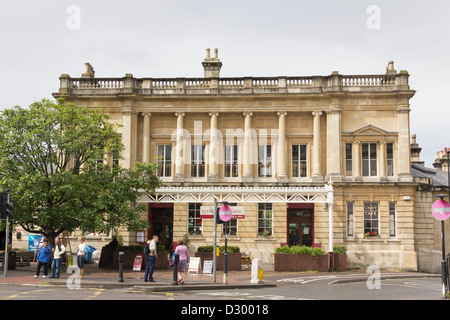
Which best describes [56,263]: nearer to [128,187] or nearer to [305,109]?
[128,187]

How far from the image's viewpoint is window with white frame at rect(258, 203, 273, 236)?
104 ft

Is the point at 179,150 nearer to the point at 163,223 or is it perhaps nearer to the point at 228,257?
the point at 163,223

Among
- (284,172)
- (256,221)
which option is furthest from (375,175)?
(256,221)

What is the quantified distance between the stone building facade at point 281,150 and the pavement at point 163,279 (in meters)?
5.03

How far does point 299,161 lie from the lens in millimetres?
32312

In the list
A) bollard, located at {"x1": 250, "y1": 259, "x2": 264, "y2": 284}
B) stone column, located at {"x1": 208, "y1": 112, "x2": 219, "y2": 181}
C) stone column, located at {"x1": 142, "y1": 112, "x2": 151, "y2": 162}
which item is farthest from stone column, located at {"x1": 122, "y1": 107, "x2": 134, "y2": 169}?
bollard, located at {"x1": 250, "y1": 259, "x2": 264, "y2": 284}

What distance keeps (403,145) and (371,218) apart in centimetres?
484

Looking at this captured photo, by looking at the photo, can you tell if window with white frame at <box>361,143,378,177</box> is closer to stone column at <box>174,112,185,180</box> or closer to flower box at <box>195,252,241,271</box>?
flower box at <box>195,252,241,271</box>

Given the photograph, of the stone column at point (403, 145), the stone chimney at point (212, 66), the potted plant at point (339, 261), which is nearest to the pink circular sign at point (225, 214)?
the potted plant at point (339, 261)

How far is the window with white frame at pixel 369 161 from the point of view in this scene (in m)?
31.8

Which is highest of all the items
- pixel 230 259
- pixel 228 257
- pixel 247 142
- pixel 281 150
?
pixel 247 142

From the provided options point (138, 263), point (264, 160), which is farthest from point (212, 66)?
point (138, 263)

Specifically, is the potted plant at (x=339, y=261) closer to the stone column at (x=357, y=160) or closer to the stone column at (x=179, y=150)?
the stone column at (x=357, y=160)

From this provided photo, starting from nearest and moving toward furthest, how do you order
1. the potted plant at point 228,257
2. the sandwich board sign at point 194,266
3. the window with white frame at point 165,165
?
the sandwich board sign at point 194,266, the potted plant at point 228,257, the window with white frame at point 165,165
